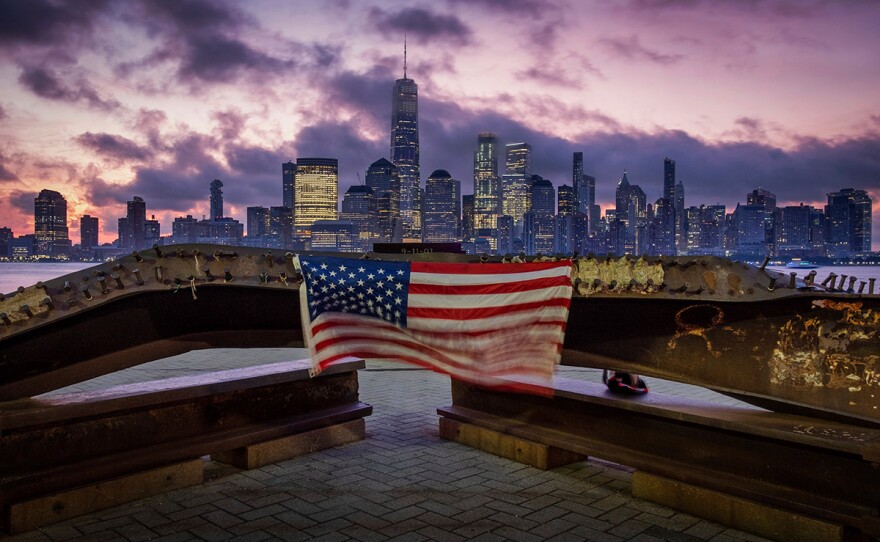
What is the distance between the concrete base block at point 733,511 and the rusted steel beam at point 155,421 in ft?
12.2

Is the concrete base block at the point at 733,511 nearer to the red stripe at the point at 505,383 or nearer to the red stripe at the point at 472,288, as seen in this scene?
the red stripe at the point at 505,383

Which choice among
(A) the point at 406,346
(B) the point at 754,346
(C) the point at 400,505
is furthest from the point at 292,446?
(B) the point at 754,346

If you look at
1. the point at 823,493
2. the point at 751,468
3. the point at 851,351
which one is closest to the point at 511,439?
the point at 751,468

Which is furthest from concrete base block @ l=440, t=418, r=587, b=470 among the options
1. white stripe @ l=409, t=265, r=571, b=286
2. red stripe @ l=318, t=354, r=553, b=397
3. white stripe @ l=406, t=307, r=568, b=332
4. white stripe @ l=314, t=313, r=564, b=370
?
white stripe @ l=409, t=265, r=571, b=286

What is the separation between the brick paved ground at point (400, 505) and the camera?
16.5ft

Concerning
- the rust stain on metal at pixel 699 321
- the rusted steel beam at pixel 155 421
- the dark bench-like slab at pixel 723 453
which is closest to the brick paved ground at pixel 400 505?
the dark bench-like slab at pixel 723 453

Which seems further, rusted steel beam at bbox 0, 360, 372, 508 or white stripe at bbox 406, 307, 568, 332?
white stripe at bbox 406, 307, 568, 332

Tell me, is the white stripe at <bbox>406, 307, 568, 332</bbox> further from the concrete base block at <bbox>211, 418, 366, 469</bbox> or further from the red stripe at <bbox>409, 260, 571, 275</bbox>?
the concrete base block at <bbox>211, 418, 366, 469</bbox>

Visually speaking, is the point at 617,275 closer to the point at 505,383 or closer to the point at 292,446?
the point at 505,383

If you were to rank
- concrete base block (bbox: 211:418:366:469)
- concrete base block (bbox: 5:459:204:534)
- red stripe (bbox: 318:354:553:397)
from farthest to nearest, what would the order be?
concrete base block (bbox: 211:418:366:469) → red stripe (bbox: 318:354:553:397) → concrete base block (bbox: 5:459:204:534)

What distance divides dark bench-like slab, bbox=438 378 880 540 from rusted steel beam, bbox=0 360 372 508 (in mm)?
2424

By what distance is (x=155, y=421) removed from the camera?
6051mm

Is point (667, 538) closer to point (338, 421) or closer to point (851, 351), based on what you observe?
point (851, 351)

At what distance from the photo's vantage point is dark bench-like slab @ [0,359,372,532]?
5.09 m
